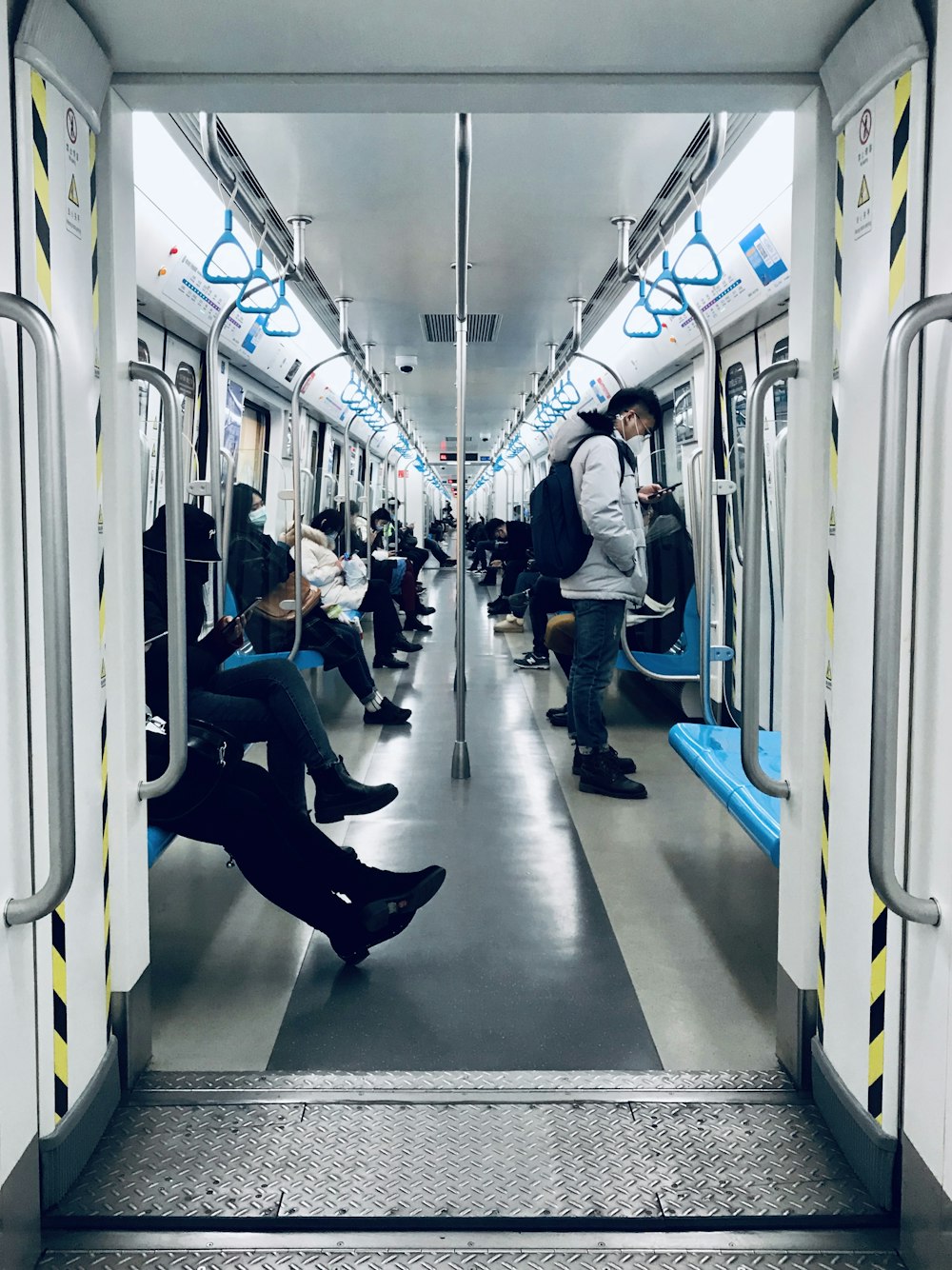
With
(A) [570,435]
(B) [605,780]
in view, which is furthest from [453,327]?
(B) [605,780]

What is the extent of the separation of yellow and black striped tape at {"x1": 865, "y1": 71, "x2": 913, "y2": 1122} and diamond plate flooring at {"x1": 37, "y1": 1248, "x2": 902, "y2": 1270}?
0.89ft

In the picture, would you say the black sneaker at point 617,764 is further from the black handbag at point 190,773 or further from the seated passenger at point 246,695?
the black handbag at point 190,773

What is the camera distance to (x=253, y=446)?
795 cm

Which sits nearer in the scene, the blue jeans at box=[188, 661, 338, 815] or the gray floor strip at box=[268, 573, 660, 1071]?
the gray floor strip at box=[268, 573, 660, 1071]

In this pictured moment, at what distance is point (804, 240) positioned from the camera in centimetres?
224

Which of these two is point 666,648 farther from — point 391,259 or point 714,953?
point 714,953

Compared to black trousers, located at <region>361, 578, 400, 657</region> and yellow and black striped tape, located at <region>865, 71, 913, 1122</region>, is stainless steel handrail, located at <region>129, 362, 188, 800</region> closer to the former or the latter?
yellow and black striped tape, located at <region>865, 71, 913, 1122</region>

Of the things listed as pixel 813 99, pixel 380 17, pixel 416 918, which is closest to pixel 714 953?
pixel 416 918

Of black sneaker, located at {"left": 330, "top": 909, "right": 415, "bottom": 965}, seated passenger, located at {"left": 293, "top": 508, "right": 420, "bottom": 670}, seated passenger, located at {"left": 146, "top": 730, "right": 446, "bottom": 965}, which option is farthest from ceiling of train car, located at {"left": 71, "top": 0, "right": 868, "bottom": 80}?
seated passenger, located at {"left": 293, "top": 508, "right": 420, "bottom": 670}

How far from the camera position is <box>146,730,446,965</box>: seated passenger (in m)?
2.84

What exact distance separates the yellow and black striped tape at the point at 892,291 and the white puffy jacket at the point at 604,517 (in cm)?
282

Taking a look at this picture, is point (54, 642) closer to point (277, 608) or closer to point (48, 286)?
point (48, 286)

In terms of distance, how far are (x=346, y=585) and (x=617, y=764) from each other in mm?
3539

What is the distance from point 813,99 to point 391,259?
171 inches
